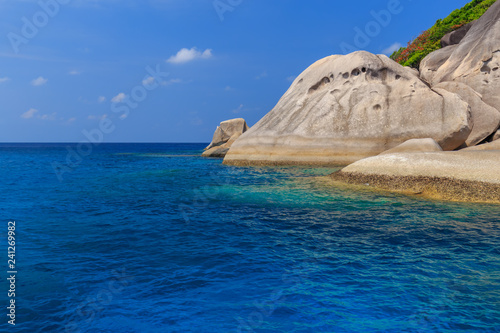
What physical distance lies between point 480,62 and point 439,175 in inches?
719

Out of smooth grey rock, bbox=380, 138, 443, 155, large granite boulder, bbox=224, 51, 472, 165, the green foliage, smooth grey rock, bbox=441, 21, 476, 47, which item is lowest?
smooth grey rock, bbox=380, 138, 443, 155

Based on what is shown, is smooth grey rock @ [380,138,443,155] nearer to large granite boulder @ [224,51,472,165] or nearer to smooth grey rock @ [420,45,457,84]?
large granite boulder @ [224,51,472,165]

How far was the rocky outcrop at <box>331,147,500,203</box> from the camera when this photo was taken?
12.3m

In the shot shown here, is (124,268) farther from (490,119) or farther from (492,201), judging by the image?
(490,119)

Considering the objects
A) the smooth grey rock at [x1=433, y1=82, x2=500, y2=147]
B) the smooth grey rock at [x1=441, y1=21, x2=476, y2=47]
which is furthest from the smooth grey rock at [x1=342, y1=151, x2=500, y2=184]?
the smooth grey rock at [x1=441, y1=21, x2=476, y2=47]

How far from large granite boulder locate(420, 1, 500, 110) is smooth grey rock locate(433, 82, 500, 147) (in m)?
1.07

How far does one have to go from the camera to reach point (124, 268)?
6.46 meters

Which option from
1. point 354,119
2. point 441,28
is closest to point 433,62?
point 441,28

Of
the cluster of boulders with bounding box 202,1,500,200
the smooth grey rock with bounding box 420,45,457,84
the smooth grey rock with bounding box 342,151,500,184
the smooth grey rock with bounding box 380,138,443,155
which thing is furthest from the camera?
the smooth grey rock with bounding box 420,45,457,84

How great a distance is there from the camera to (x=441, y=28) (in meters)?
42.0

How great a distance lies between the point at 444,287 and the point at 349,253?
1.84 m

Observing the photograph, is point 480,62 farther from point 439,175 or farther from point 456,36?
point 439,175

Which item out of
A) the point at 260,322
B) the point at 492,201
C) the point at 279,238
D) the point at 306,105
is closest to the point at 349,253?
the point at 279,238

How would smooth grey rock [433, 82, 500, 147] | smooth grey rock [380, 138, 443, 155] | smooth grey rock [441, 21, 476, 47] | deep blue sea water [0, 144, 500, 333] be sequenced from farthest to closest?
smooth grey rock [441, 21, 476, 47] < smooth grey rock [433, 82, 500, 147] < smooth grey rock [380, 138, 443, 155] < deep blue sea water [0, 144, 500, 333]
